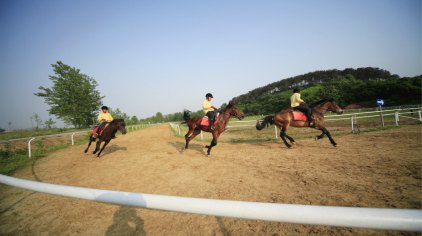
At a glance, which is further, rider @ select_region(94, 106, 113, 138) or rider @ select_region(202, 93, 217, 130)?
rider @ select_region(94, 106, 113, 138)

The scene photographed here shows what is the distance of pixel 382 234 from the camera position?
2701 millimetres

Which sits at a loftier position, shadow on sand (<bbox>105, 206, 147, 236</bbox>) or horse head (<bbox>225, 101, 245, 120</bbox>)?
horse head (<bbox>225, 101, 245, 120</bbox>)

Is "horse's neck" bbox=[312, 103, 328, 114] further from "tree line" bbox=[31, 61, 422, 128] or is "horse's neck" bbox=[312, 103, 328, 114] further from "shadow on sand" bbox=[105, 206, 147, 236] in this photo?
"tree line" bbox=[31, 61, 422, 128]

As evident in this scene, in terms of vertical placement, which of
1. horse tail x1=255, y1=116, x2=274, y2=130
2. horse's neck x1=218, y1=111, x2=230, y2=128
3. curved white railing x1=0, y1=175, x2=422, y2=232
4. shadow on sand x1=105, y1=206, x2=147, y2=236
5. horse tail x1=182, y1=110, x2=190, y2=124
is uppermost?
horse tail x1=182, y1=110, x2=190, y2=124

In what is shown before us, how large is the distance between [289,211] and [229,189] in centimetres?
406

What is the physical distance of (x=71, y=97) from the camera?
120 ft

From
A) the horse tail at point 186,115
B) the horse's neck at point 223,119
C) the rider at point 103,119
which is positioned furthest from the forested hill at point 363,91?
the rider at point 103,119

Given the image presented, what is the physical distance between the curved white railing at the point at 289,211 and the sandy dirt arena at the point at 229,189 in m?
2.57

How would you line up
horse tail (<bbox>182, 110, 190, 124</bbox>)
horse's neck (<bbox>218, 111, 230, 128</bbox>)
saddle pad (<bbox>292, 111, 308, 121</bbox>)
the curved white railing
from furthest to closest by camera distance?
1. horse tail (<bbox>182, 110, 190, 124</bbox>)
2. saddle pad (<bbox>292, 111, 308, 121</bbox>)
3. horse's neck (<bbox>218, 111, 230, 128</bbox>)
4. the curved white railing

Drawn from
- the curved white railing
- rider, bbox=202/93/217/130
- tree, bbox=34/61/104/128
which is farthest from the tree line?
the curved white railing

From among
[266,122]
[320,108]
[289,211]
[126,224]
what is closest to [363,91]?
[320,108]

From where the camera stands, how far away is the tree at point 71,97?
35.2 m

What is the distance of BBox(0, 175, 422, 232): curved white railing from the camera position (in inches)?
24.6

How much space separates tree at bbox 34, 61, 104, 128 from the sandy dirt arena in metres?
34.7
